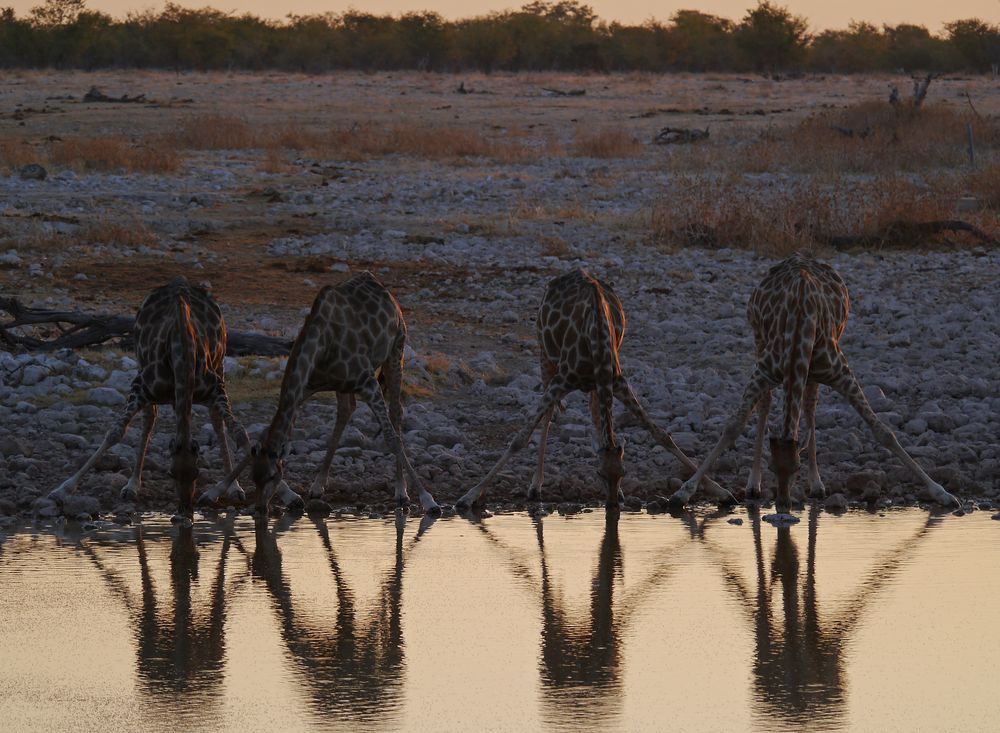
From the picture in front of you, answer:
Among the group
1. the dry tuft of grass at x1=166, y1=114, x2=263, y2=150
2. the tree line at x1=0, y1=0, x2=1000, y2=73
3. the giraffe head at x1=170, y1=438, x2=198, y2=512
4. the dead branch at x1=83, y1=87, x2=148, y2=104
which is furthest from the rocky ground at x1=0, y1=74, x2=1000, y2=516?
the tree line at x1=0, y1=0, x2=1000, y2=73

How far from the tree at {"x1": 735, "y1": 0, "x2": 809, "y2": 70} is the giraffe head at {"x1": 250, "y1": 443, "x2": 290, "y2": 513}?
66.5 metres

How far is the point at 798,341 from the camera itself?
962 centimetres

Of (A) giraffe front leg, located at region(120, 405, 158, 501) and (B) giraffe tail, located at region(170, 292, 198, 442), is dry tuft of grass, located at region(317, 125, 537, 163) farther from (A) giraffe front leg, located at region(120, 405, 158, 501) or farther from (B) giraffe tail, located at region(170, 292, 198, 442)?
(B) giraffe tail, located at region(170, 292, 198, 442)

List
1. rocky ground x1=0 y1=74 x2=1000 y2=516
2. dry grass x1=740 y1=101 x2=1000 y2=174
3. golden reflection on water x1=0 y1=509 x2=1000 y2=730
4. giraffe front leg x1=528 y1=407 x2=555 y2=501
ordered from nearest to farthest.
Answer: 1. golden reflection on water x1=0 y1=509 x2=1000 y2=730
2. giraffe front leg x1=528 y1=407 x2=555 y2=501
3. rocky ground x1=0 y1=74 x2=1000 y2=516
4. dry grass x1=740 y1=101 x2=1000 y2=174

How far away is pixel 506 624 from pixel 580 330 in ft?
9.87

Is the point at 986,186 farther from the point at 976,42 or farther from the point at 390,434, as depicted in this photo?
the point at 976,42

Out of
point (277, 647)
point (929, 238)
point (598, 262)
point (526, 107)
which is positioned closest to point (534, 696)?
point (277, 647)

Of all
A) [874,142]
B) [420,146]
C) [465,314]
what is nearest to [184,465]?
[465,314]

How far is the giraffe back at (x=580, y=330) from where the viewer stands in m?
9.79

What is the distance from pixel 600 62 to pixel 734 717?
73.3 meters

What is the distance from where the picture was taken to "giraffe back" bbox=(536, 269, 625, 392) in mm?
9789

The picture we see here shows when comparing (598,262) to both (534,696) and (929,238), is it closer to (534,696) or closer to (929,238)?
(929,238)

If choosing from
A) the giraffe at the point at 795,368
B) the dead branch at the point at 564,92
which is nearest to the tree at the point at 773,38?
the dead branch at the point at 564,92

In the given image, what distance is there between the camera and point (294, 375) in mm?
9492
